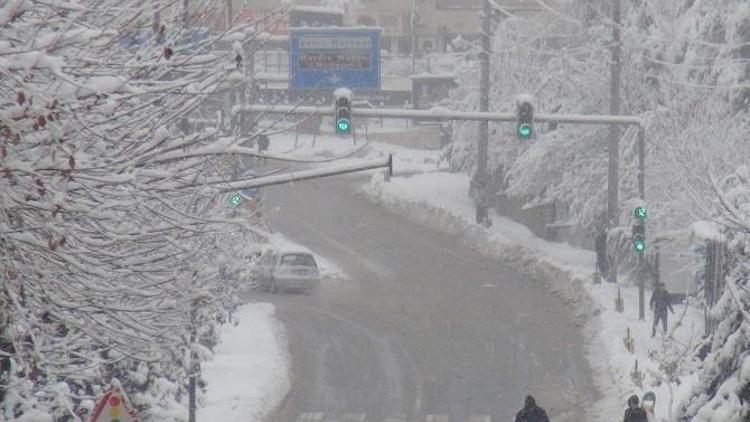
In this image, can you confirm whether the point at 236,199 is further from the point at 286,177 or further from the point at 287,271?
the point at 286,177

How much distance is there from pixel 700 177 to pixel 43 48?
888 inches

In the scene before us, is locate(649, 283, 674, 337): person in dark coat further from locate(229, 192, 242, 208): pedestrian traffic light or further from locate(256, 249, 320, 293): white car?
locate(256, 249, 320, 293): white car

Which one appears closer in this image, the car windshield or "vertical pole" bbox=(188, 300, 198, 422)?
"vertical pole" bbox=(188, 300, 198, 422)

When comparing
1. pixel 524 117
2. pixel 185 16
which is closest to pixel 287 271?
pixel 524 117

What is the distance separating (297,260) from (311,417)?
14021mm

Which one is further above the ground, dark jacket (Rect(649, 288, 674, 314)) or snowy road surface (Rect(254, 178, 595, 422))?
dark jacket (Rect(649, 288, 674, 314))

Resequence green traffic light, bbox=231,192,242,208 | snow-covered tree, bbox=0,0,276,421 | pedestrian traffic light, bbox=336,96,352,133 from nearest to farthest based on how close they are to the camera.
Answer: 1. snow-covered tree, bbox=0,0,276,421
2. green traffic light, bbox=231,192,242,208
3. pedestrian traffic light, bbox=336,96,352,133

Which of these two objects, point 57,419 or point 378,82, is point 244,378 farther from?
point 57,419

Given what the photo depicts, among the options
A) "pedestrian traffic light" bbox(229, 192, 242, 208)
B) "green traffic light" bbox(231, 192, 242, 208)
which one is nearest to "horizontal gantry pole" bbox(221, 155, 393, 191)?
"pedestrian traffic light" bbox(229, 192, 242, 208)

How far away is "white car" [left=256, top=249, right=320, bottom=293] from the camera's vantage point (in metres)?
39.1

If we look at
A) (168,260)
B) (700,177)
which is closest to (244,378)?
(700,177)

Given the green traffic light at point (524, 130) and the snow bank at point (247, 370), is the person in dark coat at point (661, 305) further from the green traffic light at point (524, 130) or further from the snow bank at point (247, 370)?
the snow bank at point (247, 370)

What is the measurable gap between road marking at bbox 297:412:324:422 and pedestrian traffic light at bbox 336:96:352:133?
520 cm

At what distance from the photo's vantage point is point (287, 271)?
39.1m
